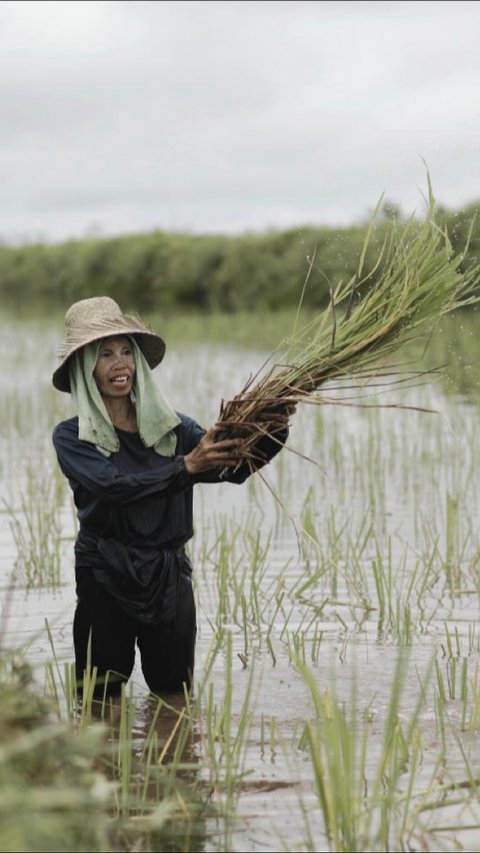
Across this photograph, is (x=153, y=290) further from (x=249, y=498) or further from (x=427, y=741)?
(x=427, y=741)

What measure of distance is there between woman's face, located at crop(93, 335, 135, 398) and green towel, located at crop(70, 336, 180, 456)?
0.08ft

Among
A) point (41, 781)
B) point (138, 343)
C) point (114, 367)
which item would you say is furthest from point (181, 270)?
point (41, 781)

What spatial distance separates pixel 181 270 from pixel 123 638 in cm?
2489

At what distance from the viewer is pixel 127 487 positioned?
3893 millimetres

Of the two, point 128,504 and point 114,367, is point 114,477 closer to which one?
point 128,504

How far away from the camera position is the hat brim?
13.0 feet

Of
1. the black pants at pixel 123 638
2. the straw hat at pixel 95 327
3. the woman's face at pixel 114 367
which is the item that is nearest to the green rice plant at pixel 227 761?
the black pants at pixel 123 638

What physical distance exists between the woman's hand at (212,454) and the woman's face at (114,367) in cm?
34

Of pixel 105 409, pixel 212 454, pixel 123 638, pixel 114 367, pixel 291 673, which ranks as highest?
pixel 114 367

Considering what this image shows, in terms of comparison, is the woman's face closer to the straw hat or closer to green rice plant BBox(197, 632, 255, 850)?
the straw hat

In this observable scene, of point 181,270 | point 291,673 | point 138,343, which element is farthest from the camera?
point 181,270

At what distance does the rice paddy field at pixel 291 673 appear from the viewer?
2635mm

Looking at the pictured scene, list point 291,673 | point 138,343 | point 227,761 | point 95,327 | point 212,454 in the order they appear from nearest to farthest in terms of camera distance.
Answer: point 227,761 < point 212,454 < point 95,327 < point 138,343 < point 291,673

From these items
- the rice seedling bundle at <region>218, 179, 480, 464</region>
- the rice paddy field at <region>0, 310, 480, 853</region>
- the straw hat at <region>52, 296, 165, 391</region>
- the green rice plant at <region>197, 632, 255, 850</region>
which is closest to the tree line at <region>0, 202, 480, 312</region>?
the rice paddy field at <region>0, 310, 480, 853</region>
